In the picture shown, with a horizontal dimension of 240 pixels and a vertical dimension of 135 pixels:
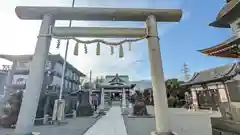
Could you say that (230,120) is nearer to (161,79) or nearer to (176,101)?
(161,79)

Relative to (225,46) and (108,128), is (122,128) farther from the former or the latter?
(225,46)

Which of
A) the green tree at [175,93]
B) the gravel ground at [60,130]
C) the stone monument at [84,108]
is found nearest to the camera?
the gravel ground at [60,130]

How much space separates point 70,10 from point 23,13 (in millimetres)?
1156

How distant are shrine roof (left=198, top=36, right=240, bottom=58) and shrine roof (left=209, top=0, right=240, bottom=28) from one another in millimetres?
1534

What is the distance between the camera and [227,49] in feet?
20.0

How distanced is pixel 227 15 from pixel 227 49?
189 centimetres

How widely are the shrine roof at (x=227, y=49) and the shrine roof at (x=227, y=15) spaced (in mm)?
1534

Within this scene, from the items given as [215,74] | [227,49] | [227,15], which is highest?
[227,15]

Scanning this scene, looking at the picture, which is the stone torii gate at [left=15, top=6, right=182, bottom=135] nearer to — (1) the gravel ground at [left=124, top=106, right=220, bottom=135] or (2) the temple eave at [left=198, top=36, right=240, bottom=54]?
(2) the temple eave at [left=198, top=36, right=240, bottom=54]

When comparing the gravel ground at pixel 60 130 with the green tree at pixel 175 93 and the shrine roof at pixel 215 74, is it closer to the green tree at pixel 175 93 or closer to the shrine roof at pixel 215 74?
the shrine roof at pixel 215 74

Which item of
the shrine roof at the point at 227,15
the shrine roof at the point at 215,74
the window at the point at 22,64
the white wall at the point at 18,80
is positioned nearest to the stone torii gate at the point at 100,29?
the shrine roof at the point at 227,15

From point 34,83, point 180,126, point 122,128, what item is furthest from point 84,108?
point 34,83

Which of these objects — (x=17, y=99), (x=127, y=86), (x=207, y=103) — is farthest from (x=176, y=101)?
(x=17, y=99)

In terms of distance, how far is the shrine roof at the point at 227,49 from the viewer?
5.63m
